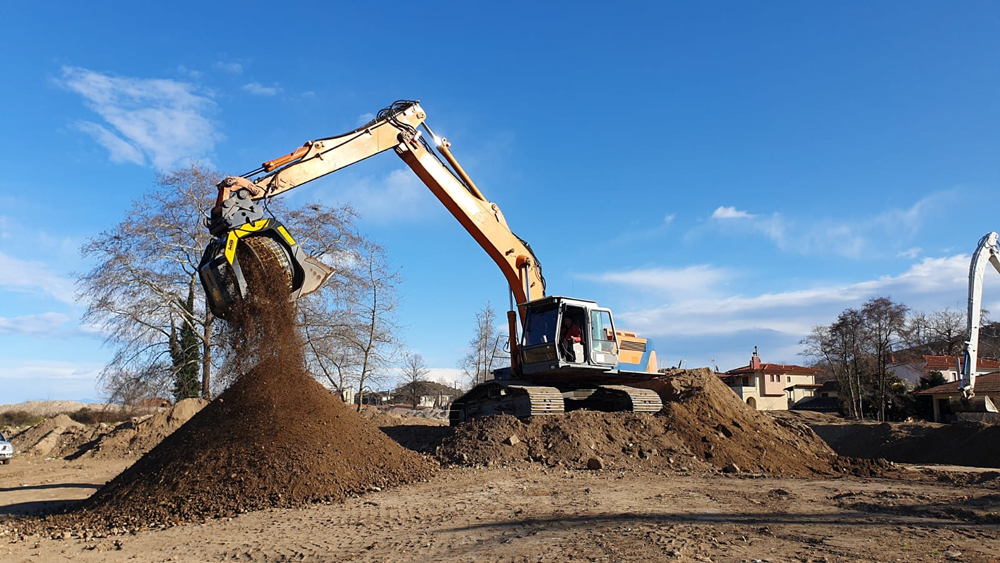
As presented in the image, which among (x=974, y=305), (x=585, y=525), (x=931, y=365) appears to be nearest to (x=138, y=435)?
(x=585, y=525)

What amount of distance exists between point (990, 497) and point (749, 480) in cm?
323

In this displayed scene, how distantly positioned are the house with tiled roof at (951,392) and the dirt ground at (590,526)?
2685 centimetres

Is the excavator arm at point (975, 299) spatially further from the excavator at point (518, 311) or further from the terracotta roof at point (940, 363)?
the terracotta roof at point (940, 363)

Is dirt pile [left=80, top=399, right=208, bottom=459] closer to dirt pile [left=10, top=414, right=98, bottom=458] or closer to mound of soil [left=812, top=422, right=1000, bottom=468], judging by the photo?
dirt pile [left=10, top=414, right=98, bottom=458]

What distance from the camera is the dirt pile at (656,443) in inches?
500

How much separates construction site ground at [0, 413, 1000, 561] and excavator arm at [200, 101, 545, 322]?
344cm

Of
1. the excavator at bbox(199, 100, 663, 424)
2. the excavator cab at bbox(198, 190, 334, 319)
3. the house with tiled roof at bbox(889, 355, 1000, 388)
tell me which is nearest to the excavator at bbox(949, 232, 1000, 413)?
the excavator at bbox(199, 100, 663, 424)

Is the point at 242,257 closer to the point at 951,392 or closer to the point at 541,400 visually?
the point at 541,400

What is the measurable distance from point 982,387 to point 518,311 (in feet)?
96.3

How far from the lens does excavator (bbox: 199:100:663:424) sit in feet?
41.1

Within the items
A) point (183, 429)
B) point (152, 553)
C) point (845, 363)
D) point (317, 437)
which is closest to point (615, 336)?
point (317, 437)

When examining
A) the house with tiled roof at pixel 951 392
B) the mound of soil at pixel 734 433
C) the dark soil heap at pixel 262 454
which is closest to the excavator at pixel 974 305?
the mound of soil at pixel 734 433

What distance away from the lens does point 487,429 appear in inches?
524

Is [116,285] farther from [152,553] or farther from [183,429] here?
[152,553]
